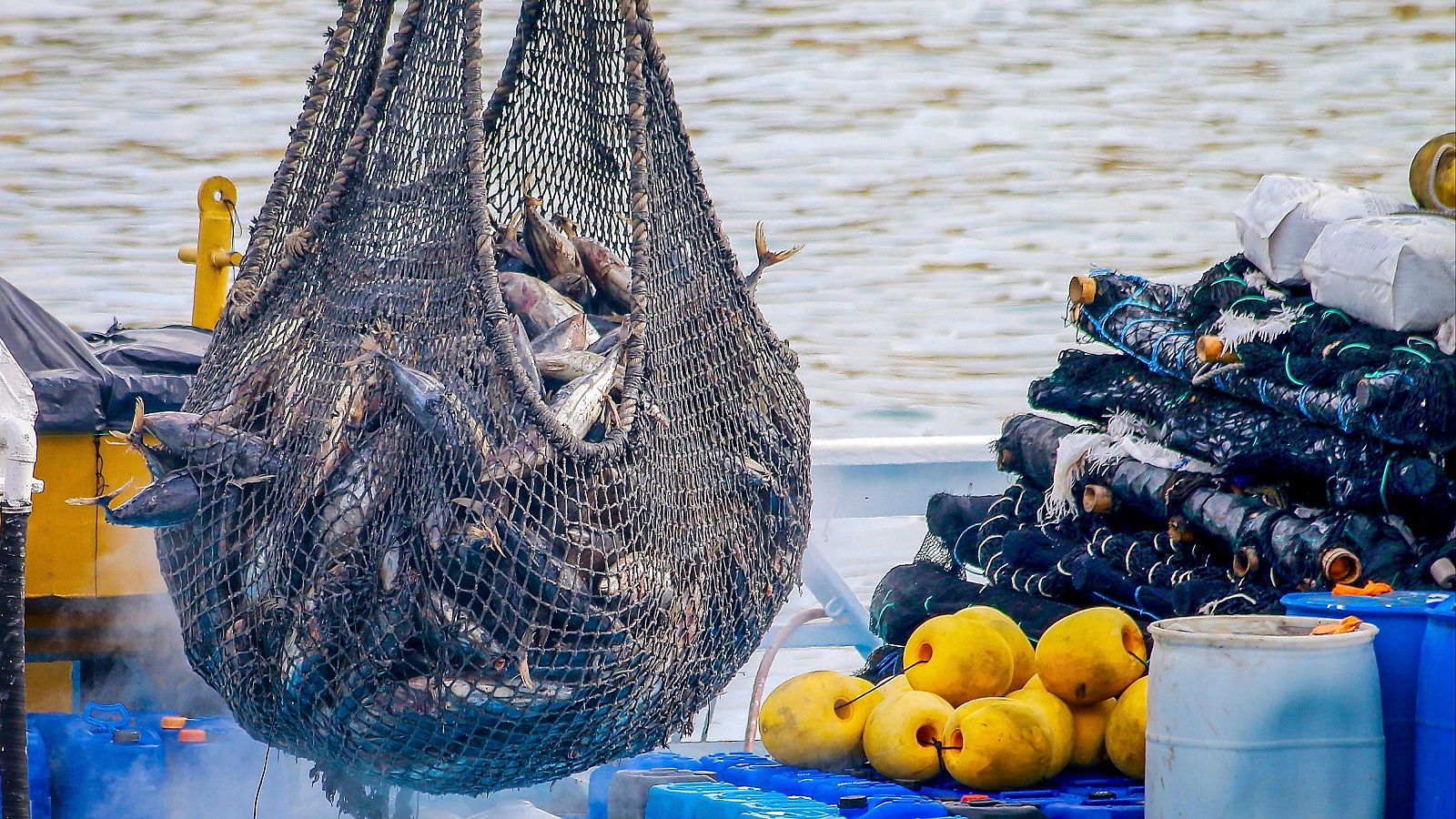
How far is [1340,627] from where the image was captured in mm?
2363

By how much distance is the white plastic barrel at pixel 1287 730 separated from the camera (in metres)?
2.32

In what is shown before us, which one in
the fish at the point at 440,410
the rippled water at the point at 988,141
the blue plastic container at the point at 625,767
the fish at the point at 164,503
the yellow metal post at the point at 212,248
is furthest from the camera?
the rippled water at the point at 988,141

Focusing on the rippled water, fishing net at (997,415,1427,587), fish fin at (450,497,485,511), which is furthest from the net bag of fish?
the rippled water

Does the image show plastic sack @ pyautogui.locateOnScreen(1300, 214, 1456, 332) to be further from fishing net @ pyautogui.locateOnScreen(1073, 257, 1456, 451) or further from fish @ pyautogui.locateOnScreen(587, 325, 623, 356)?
fish @ pyautogui.locateOnScreen(587, 325, 623, 356)

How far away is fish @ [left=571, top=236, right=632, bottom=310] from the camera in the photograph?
3184mm

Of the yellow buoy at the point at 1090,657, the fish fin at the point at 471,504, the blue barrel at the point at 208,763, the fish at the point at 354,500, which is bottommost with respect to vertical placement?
the blue barrel at the point at 208,763

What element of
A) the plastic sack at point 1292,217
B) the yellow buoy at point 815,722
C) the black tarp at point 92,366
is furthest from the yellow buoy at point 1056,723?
the black tarp at point 92,366

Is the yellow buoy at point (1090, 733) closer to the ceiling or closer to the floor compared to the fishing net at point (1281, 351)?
closer to the floor

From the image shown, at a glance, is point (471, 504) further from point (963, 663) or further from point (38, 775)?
point (38, 775)

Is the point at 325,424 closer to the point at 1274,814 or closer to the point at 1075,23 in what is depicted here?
the point at 1274,814

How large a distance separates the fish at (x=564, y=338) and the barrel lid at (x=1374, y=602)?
1.41m

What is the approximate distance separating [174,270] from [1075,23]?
4.95 meters

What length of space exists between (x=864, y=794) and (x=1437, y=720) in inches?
40.1

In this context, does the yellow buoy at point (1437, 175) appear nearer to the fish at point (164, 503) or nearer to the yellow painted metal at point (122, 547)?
the fish at point (164, 503)
